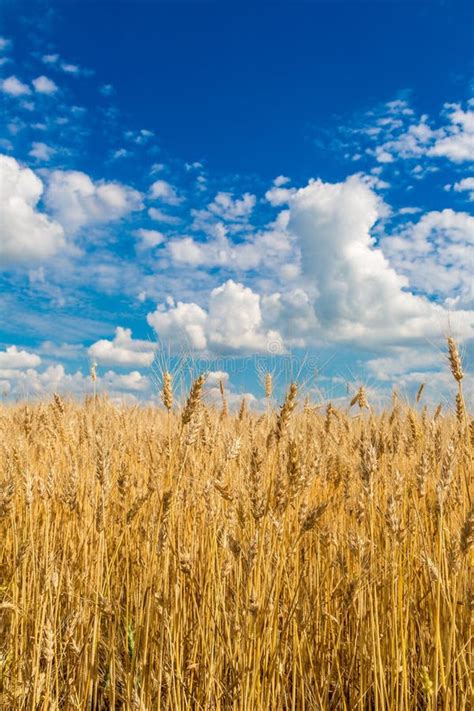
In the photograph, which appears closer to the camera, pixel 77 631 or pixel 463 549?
pixel 463 549

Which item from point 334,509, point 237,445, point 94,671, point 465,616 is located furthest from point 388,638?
point 334,509

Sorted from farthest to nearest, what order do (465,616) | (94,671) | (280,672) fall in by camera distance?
(465,616)
(94,671)
(280,672)

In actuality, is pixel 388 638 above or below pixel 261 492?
below

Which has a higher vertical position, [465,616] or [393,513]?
[393,513]

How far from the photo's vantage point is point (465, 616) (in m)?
2.13

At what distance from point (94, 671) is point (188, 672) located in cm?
36

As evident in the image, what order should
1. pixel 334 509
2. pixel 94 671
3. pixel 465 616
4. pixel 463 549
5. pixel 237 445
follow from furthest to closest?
pixel 334 509 → pixel 237 445 → pixel 465 616 → pixel 94 671 → pixel 463 549

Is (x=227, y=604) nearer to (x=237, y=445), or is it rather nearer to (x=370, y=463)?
(x=237, y=445)

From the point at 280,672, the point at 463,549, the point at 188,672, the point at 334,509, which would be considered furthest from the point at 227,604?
the point at 334,509

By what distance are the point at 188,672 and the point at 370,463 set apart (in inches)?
42.8

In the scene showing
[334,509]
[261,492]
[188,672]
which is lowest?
[188,672]

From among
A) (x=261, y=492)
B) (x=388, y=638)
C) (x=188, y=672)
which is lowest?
(x=188, y=672)

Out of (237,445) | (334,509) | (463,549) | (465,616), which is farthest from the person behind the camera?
(334,509)

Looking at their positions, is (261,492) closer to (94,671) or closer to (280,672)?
(280,672)
